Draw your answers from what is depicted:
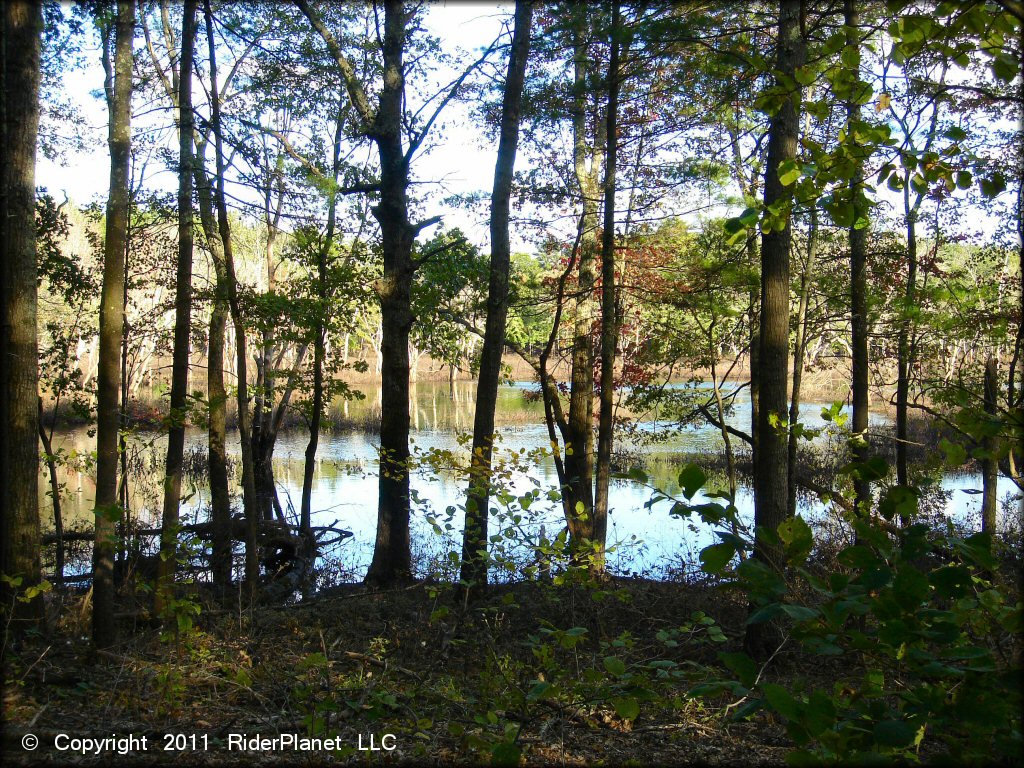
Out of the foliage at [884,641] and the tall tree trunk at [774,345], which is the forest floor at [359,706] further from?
the tall tree trunk at [774,345]

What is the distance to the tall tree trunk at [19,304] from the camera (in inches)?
214

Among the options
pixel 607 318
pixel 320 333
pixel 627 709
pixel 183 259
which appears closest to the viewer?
pixel 627 709

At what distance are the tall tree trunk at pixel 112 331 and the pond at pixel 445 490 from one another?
4.39ft

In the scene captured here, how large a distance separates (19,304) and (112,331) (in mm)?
664

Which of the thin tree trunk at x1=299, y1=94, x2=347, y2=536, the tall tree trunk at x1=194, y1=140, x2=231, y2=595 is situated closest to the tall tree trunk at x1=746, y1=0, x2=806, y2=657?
the tall tree trunk at x1=194, y1=140, x2=231, y2=595

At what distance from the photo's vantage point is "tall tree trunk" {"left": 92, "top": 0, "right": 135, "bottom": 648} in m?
5.67

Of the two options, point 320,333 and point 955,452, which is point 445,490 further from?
point 955,452

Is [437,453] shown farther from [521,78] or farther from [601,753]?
[521,78]

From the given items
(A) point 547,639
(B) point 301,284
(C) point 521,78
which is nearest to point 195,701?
(A) point 547,639

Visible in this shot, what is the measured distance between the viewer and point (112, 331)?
584 cm

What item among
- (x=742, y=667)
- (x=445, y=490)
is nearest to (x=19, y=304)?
(x=742, y=667)

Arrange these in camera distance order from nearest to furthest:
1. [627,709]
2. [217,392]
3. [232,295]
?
1. [627,709]
2. [232,295]
3. [217,392]

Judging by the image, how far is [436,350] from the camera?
38.2 ft

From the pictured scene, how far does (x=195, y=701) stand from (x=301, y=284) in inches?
327
